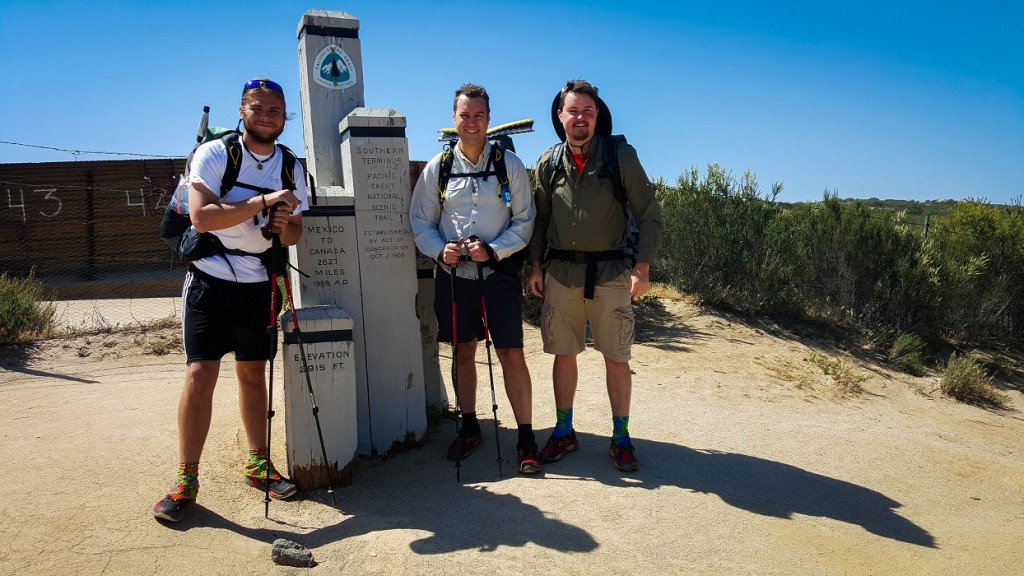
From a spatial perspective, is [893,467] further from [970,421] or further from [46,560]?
[46,560]

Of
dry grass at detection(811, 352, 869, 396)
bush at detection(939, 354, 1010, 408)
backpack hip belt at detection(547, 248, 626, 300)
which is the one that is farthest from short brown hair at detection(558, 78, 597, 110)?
bush at detection(939, 354, 1010, 408)

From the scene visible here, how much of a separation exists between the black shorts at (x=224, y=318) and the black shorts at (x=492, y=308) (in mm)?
1039

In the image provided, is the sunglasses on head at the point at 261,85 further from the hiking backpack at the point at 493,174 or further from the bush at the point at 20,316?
the bush at the point at 20,316

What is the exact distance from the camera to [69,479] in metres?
3.79

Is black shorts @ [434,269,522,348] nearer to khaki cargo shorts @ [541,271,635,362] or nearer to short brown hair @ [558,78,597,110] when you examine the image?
khaki cargo shorts @ [541,271,635,362]

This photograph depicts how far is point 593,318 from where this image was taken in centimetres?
427

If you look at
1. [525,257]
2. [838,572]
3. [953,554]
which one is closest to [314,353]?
[525,257]

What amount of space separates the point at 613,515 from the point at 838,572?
101 centimetres

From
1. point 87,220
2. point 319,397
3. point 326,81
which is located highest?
point 326,81

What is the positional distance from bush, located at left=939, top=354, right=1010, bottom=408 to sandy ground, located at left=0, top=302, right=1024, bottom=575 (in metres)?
1.20

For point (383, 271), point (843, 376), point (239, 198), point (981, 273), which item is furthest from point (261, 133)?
point (981, 273)

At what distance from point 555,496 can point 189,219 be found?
2.34m

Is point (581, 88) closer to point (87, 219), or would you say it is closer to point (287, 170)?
point (287, 170)

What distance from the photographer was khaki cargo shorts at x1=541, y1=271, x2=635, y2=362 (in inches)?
165
